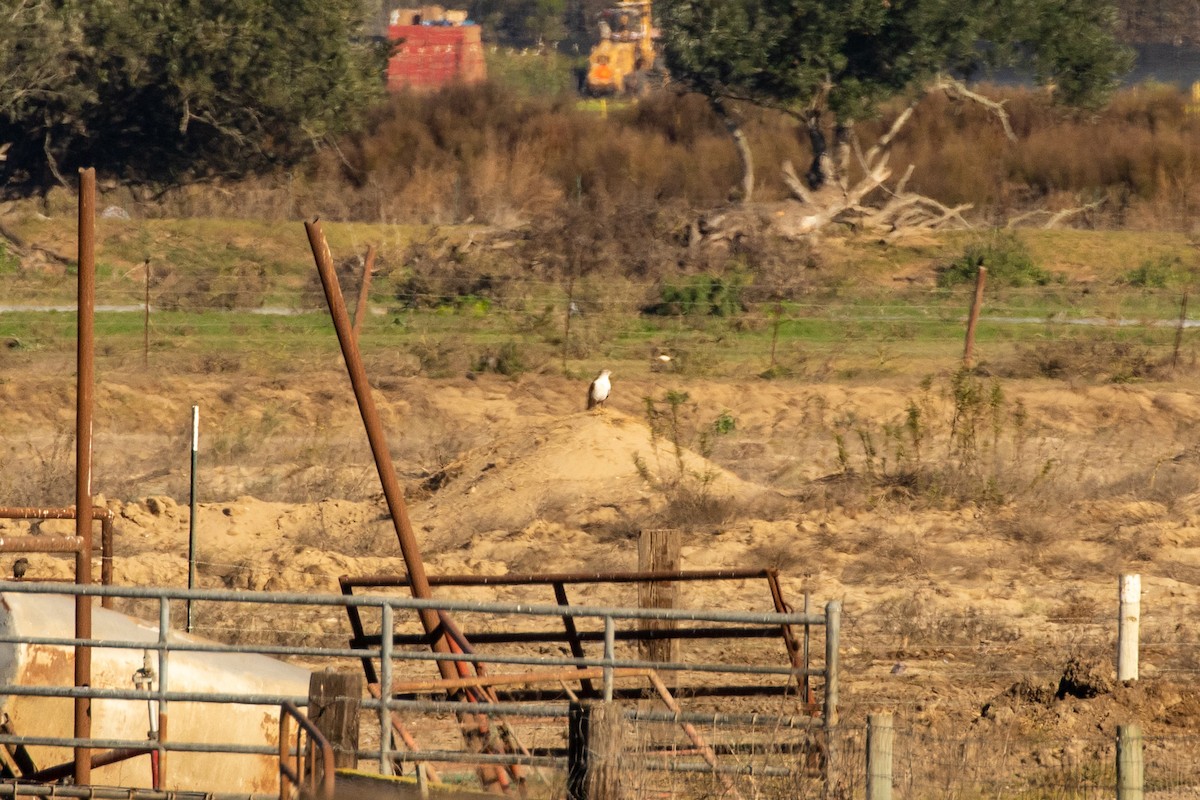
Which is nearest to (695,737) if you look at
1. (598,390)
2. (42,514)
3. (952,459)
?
(42,514)

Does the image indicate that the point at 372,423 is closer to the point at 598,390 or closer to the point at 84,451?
the point at 84,451

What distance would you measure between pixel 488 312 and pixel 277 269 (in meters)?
5.90

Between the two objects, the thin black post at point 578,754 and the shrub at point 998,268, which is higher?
the thin black post at point 578,754

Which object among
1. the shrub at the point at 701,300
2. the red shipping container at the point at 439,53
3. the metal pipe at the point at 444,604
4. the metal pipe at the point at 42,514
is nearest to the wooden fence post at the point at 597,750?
the metal pipe at the point at 444,604

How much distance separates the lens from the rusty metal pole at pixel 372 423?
809 cm

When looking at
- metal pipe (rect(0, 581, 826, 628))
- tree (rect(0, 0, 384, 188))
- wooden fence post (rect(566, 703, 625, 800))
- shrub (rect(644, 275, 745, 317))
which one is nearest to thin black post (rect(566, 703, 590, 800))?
wooden fence post (rect(566, 703, 625, 800))

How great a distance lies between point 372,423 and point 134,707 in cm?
164

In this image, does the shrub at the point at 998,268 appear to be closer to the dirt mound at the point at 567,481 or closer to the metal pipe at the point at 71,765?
the dirt mound at the point at 567,481

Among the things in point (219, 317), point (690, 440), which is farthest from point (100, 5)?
point (690, 440)

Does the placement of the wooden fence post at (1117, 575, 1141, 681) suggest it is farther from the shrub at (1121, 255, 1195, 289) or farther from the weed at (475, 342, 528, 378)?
the shrub at (1121, 255, 1195, 289)

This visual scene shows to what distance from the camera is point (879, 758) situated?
21.4 feet

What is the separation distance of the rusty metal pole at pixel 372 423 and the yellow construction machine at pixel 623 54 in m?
59.7

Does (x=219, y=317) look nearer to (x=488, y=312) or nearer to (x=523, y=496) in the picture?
(x=488, y=312)

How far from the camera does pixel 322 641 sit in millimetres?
12859
